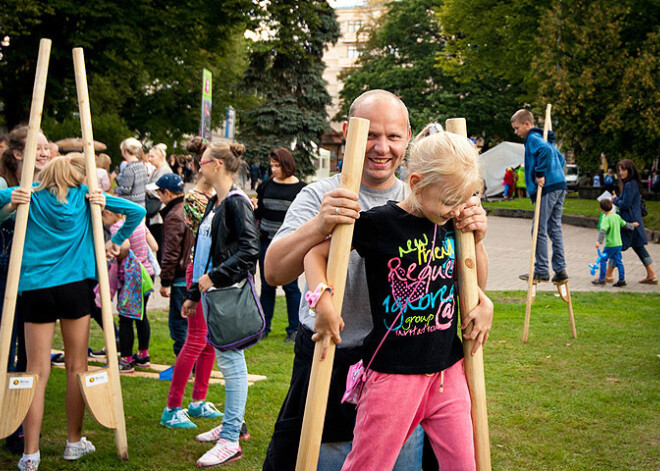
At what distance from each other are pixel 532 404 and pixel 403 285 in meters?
3.82

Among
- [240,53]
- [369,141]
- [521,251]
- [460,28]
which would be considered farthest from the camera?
[240,53]

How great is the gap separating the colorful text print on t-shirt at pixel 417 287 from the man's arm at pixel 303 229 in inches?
11.6

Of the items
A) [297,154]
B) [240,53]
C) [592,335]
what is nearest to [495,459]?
[592,335]

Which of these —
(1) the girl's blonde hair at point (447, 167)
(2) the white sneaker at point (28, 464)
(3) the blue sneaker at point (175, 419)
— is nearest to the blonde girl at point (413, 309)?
(1) the girl's blonde hair at point (447, 167)

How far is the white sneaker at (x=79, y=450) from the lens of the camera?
15.2 ft

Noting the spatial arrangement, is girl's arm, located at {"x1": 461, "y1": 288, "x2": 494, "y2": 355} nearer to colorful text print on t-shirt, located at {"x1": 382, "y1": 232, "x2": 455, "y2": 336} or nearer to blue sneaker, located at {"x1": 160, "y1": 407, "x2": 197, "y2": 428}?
colorful text print on t-shirt, located at {"x1": 382, "y1": 232, "x2": 455, "y2": 336}

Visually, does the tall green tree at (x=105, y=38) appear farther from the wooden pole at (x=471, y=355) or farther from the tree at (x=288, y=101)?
the wooden pole at (x=471, y=355)

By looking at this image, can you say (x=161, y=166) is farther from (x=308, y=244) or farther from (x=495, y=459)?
(x=308, y=244)

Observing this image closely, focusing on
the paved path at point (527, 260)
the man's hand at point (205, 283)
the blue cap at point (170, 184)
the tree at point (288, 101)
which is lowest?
the paved path at point (527, 260)

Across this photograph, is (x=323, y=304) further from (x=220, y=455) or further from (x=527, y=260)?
(x=527, y=260)

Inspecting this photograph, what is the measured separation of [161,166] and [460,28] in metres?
23.1

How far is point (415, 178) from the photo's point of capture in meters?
2.55

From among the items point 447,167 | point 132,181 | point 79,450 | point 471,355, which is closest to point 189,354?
point 79,450

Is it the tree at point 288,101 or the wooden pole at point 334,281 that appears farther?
the tree at point 288,101
